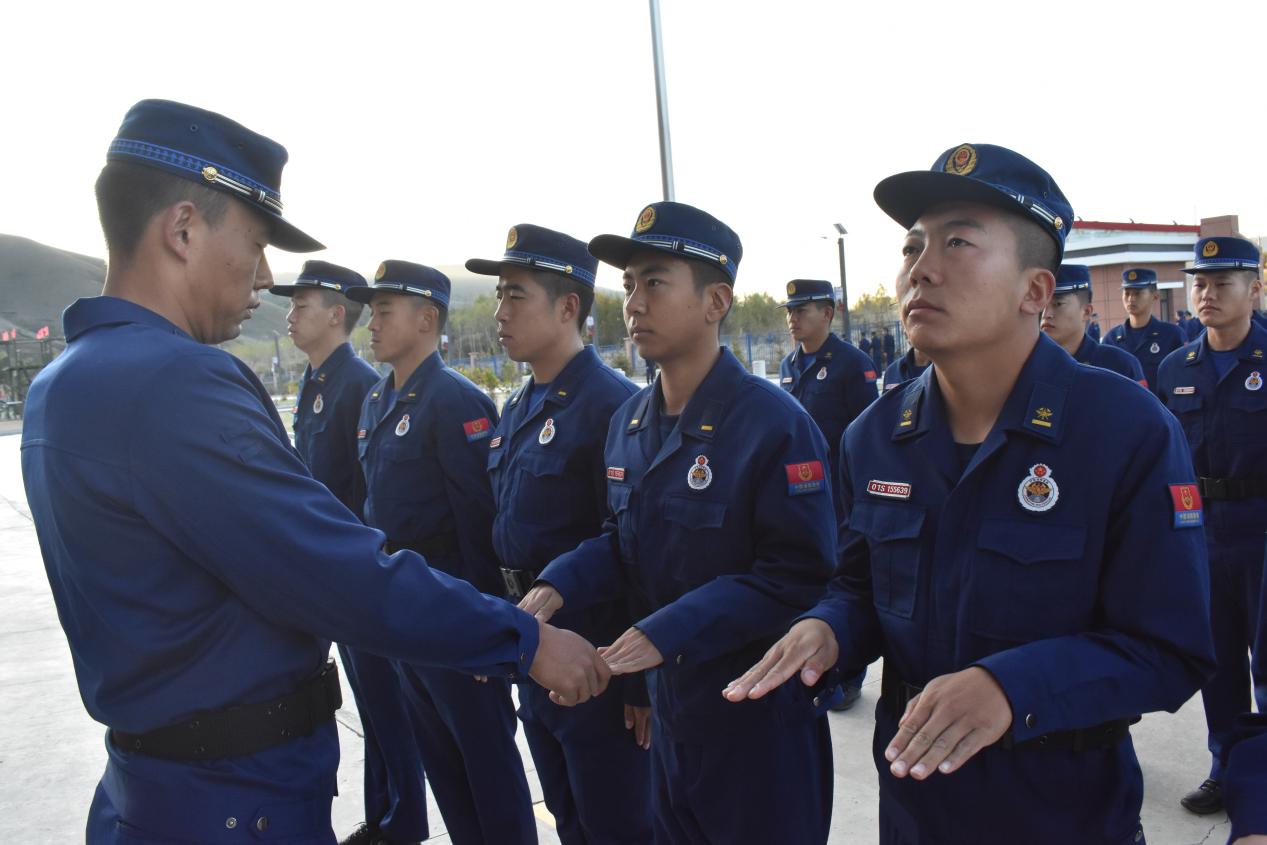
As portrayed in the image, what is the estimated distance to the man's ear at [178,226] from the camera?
5.95 ft

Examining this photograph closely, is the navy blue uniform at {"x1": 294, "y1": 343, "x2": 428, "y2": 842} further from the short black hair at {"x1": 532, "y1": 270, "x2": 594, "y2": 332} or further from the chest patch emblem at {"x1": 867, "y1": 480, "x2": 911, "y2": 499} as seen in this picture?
the chest patch emblem at {"x1": 867, "y1": 480, "x2": 911, "y2": 499}

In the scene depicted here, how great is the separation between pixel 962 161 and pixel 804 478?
0.91 m

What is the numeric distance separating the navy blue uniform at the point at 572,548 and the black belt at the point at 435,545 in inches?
15.3

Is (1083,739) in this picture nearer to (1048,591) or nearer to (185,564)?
(1048,591)

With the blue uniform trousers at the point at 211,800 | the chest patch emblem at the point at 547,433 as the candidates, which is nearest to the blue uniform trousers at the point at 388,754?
the chest patch emblem at the point at 547,433

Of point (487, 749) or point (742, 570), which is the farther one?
point (487, 749)

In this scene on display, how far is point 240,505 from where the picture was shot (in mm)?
1628

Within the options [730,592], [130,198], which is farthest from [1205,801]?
[130,198]

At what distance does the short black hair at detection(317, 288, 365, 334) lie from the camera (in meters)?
4.77

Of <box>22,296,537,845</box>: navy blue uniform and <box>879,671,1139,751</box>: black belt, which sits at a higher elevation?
<box>22,296,537,845</box>: navy blue uniform

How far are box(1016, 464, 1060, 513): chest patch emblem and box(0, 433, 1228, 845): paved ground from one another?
226 centimetres

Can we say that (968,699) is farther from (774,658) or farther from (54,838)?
(54,838)

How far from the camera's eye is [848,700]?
482 centimetres

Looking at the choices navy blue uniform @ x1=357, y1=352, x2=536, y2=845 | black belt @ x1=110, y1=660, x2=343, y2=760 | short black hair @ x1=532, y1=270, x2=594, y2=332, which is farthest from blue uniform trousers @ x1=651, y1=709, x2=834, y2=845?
short black hair @ x1=532, y1=270, x2=594, y2=332
